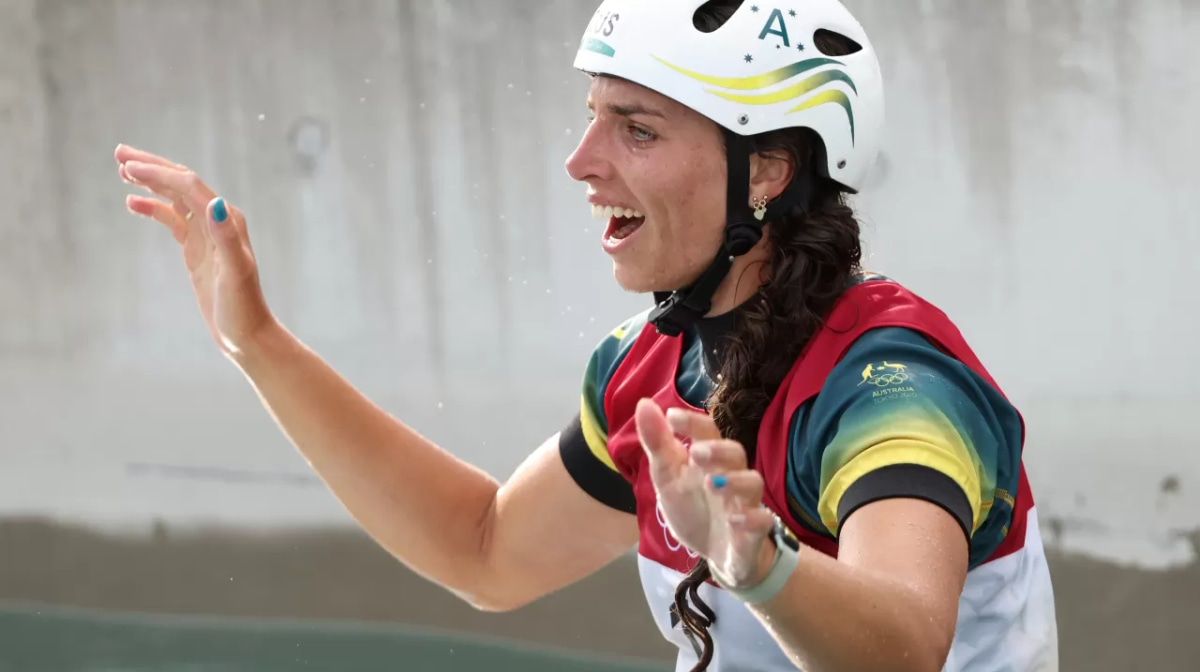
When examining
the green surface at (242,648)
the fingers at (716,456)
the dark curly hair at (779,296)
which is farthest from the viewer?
the green surface at (242,648)

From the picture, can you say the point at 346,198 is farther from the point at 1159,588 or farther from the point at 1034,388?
the point at 1159,588

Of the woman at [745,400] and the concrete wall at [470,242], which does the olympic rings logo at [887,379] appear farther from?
the concrete wall at [470,242]

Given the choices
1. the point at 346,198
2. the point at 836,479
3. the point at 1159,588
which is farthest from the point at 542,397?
the point at 836,479

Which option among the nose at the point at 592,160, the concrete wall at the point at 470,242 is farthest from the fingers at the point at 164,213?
the concrete wall at the point at 470,242

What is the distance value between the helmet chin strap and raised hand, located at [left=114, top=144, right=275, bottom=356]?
23.7 inches

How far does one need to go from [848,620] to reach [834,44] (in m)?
1.07

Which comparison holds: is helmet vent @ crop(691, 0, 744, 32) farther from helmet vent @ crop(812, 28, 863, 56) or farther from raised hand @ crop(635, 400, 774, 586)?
raised hand @ crop(635, 400, 774, 586)

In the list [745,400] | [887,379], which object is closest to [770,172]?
[745,400]

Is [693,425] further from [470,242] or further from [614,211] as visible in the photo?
[470,242]

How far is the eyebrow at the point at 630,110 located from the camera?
2.24 m

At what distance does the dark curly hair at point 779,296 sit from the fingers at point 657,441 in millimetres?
627

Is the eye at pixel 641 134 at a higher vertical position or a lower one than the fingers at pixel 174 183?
higher

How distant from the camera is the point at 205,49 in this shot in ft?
22.1

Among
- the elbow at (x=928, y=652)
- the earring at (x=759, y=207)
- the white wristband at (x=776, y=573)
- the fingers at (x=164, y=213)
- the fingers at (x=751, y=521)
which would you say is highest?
the earring at (x=759, y=207)
